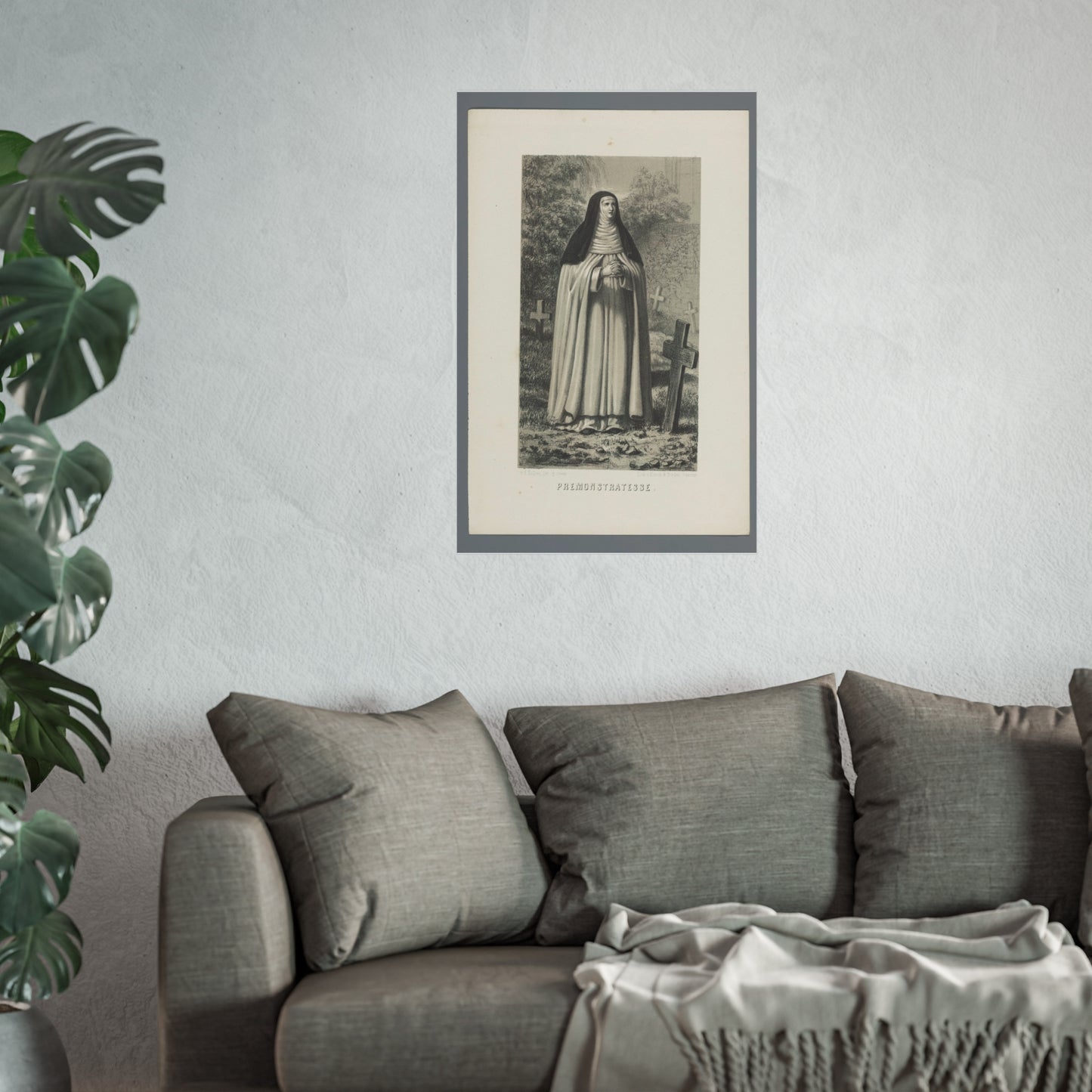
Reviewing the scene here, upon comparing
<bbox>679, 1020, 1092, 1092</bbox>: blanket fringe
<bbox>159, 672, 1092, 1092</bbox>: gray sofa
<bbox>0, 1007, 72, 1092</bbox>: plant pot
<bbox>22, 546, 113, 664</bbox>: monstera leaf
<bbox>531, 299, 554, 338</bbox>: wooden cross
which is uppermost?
<bbox>531, 299, 554, 338</bbox>: wooden cross

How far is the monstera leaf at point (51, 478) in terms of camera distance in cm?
177

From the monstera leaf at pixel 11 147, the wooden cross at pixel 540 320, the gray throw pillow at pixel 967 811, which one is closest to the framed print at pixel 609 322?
the wooden cross at pixel 540 320

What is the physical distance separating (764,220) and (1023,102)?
0.69 m

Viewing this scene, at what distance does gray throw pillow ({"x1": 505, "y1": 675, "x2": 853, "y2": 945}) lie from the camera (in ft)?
7.14

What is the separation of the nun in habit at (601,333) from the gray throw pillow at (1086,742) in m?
1.11

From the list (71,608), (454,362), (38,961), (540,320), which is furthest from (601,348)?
(38,961)

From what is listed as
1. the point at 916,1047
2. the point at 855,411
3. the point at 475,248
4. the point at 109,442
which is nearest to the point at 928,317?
the point at 855,411

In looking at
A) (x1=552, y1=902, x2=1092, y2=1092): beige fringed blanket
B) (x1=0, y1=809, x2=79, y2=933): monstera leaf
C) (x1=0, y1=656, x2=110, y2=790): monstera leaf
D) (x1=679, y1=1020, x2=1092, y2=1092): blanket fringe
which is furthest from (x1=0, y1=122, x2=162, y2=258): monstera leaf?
(x1=679, y1=1020, x2=1092, y2=1092): blanket fringe

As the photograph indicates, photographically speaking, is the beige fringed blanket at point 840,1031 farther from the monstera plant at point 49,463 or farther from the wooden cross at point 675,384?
the wooden cross at point 675,384

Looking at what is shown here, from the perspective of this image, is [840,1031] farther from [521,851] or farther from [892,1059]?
[521,851]

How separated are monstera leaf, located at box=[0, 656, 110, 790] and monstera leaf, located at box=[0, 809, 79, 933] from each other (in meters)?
0.29

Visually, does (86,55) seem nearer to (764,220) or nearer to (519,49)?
(519,49)

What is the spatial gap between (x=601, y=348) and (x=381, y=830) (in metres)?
1.27

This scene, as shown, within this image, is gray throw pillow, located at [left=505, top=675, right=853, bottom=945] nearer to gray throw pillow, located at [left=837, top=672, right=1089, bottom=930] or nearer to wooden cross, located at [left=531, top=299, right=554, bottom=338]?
gray throw pillow, located at [left=837, top=672, right=1089, bottom=930]
